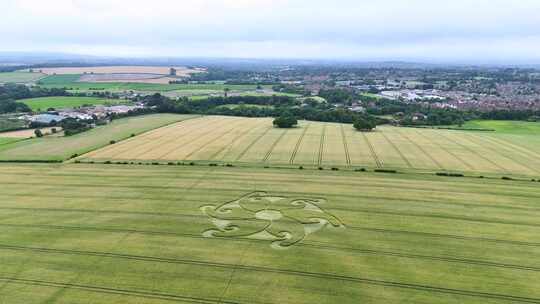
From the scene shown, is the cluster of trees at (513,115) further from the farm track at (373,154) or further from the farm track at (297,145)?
the farm track at (297,145)

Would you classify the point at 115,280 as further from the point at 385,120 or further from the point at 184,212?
the point at 385,120

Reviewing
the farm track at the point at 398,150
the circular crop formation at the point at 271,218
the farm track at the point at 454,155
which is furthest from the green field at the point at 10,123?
the farm track at the point at 454,155

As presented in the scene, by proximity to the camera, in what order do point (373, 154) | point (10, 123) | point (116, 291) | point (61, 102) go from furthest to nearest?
1. point (61, 102)
2. point (10, 123)
3. point (373, 154)
4. point (116, 291)

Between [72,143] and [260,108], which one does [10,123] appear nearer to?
[72,143]

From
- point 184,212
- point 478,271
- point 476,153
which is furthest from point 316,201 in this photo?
point 476,153

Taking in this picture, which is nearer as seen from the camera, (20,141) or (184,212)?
(184,212)

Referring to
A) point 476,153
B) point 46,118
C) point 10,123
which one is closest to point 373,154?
point 476,153

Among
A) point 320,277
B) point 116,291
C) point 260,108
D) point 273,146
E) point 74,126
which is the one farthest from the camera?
point 260,108

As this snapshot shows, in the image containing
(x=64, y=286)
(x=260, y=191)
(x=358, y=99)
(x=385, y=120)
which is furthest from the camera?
(x=358, y=99)

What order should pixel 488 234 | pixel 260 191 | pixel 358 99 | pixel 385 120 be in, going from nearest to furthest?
pixel 488 234, pixel 260 191, pixel 385 120, pixel 358 99
